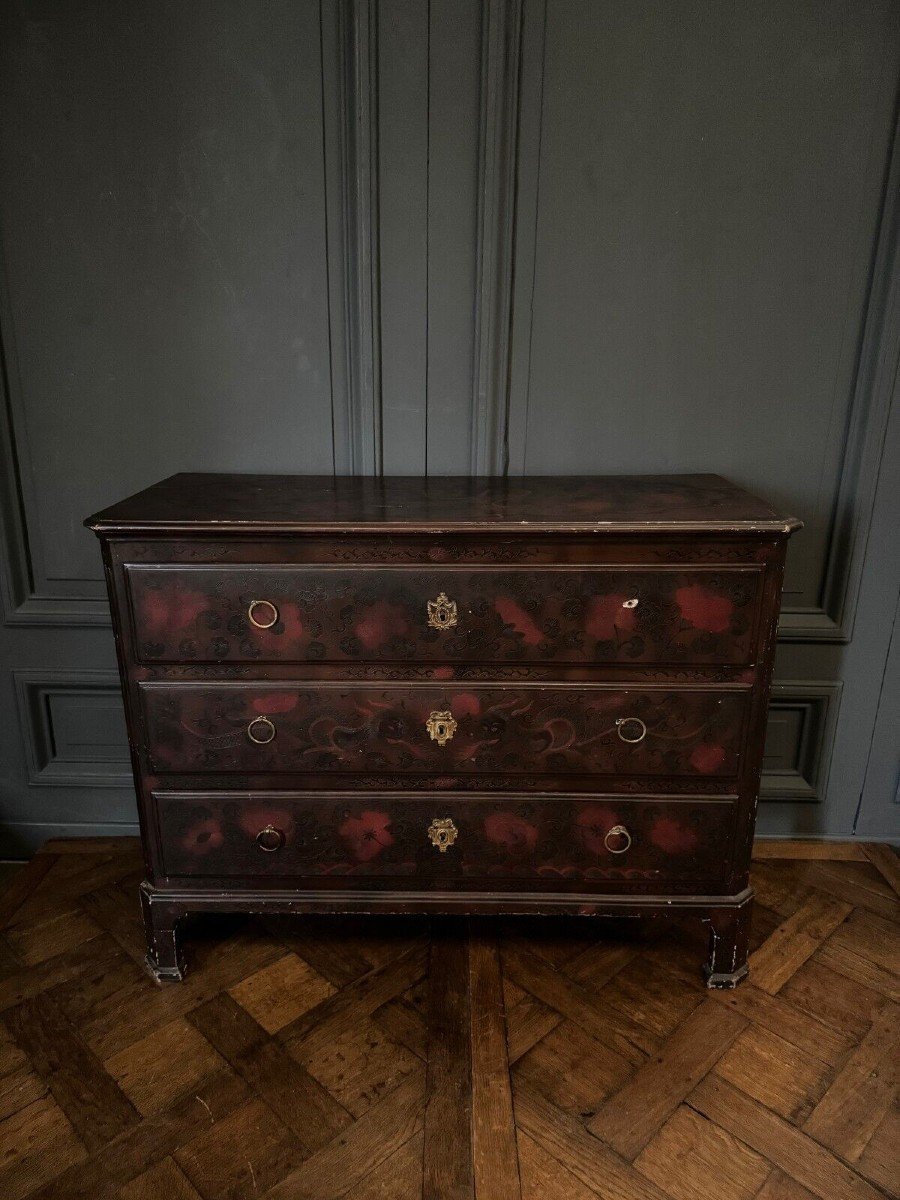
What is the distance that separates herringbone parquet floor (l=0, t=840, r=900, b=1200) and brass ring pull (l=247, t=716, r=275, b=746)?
0.53 meters

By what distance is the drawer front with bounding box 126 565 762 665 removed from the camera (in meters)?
1.30

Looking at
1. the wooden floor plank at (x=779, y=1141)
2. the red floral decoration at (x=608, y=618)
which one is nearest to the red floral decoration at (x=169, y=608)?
the red floral decoration at (x=608, y=618)

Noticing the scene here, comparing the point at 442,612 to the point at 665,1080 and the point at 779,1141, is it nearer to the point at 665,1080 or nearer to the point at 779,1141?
the point at 665,1080

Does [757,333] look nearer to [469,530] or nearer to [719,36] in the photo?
[719,36]

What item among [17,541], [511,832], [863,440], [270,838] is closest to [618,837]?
[511,832]

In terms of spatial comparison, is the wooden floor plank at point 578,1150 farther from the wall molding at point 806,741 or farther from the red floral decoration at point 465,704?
the wall molding at point 806,741

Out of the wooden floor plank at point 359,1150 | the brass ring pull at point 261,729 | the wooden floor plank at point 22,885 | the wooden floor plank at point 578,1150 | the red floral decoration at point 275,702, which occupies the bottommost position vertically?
the wooden floor plank at point 22,885

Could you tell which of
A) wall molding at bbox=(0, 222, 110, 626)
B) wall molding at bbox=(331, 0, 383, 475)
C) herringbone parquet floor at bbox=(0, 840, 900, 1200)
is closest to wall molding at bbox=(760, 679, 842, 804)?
herringbone parquet floor at bbox=(0, 840, 900, 1200)

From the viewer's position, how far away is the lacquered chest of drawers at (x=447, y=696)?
4.25ft

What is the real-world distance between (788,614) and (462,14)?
145 centimetres

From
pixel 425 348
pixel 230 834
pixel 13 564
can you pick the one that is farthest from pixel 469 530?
pixel 13 564

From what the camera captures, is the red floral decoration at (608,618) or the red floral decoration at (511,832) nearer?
the red floral decoration at (608,618)

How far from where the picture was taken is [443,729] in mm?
1387

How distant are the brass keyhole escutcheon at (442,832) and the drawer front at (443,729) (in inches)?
4.3
